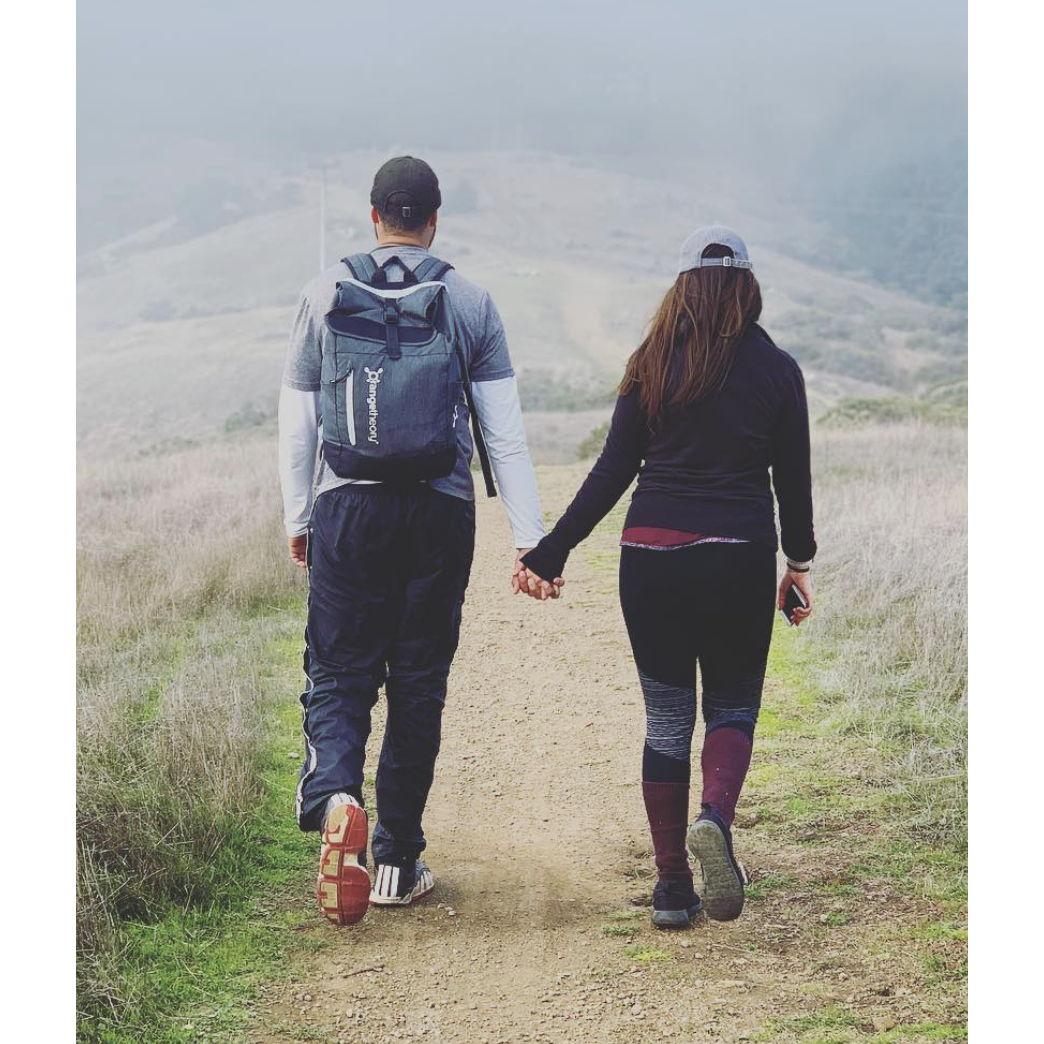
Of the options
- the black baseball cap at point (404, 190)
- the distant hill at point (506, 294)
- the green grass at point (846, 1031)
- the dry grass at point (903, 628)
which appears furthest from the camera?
the distant hill at point (506, 294)

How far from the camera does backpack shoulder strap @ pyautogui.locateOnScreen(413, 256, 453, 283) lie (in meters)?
3.75

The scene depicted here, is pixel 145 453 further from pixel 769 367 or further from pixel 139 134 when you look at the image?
pixel 139 134

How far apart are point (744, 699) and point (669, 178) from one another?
116m

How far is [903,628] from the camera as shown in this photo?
7211 millimetres

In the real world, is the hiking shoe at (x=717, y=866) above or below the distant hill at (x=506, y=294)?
below

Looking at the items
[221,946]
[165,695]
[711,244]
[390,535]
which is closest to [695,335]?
[711,244]

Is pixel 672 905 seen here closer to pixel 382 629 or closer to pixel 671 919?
pixel 671 919

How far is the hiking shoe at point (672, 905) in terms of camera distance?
3855 millimetres

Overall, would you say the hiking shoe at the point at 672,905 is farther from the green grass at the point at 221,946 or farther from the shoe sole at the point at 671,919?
the green grass at the point at 221,946

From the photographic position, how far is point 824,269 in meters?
91.4

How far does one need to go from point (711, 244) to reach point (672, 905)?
1.93m

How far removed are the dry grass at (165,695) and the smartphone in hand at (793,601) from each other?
2.02m

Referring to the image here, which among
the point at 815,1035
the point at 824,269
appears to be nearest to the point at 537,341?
the point at 824,269

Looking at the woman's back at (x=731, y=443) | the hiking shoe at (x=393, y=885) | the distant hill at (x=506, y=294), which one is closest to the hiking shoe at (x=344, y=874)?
the hiking shoe at (x=393, y=885)
